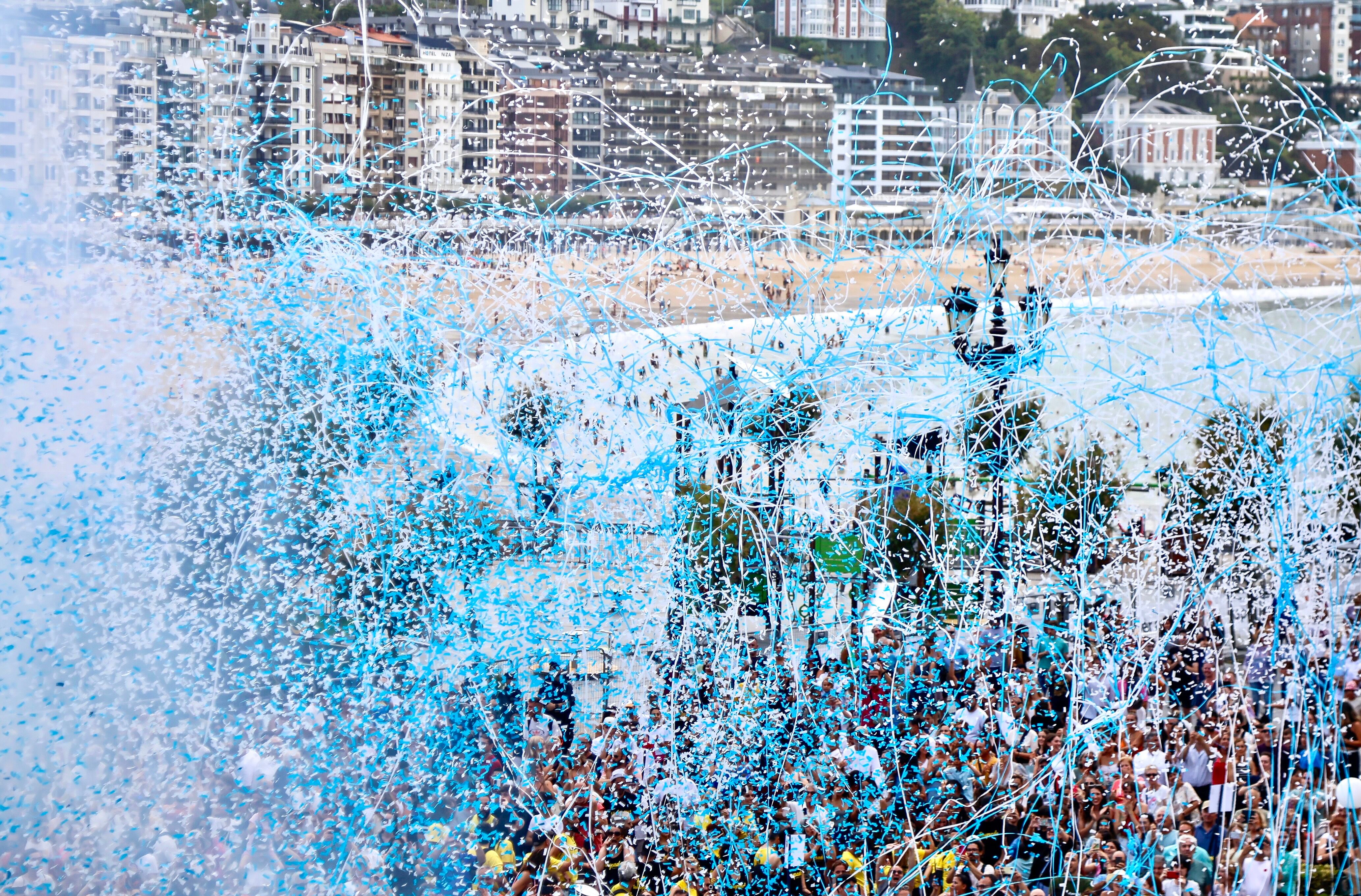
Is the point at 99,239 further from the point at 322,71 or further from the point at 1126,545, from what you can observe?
the point at 1126,545

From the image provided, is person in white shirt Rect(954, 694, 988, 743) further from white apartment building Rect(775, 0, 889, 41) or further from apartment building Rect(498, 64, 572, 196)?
white apartment building Rect(775, 0, 889, 41)

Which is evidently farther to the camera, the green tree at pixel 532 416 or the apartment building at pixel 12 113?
the green tree at pixel 532 416

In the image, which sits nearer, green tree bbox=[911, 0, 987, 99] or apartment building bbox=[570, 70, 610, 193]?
apartment building bbox=[570, 70, 610, 193]

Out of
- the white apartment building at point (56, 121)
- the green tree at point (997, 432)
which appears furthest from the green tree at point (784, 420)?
the white apartment building at point (56, 121)

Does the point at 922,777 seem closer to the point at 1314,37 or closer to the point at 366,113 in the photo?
the point at 366,113

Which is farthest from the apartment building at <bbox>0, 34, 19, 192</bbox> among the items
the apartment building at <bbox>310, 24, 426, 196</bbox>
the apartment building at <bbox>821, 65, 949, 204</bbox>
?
the apartment building at <bbox>821, 65, 949, 204</bbox>

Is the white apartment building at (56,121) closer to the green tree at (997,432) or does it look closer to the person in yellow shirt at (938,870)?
the green tree at (997,432)

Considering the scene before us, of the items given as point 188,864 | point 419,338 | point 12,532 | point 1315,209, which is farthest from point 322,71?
point 1315,209

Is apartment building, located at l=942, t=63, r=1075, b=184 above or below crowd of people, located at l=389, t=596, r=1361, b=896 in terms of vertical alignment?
above
